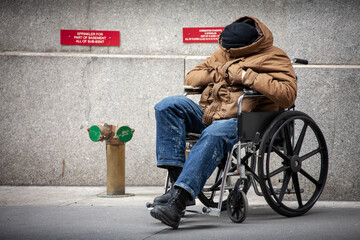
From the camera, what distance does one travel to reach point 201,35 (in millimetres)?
5438

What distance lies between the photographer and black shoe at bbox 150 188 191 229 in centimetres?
291

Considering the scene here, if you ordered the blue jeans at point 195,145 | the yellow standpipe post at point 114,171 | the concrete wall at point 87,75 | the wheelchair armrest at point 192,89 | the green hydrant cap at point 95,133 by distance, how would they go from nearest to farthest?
the blue jeans at point 195,145 → the wheelchair armrest at point 192,89 → the green hydrant cap at point 95,133 → the yellow standpipe post at point 114,171 → the concrete wall at point 87,75

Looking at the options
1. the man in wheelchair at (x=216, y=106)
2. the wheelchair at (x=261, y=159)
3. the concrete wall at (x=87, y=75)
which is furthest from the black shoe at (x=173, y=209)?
the concrete wall at (x=87, y=75)

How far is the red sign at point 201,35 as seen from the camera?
17.8 ft

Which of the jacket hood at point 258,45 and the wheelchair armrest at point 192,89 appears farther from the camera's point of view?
the wheelchair armrest at point 192,89

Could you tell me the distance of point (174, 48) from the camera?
5473mm

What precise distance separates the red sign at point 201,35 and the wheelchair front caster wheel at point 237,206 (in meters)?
2.63

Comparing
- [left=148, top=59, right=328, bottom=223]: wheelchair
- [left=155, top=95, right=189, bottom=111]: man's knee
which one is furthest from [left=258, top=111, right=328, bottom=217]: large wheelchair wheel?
[left=155, top=95, right=189, bottom=111]: man's knee

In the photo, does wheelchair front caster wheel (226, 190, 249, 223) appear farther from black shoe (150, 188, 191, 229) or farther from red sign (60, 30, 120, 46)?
red sign (60, 30, 120, 46)

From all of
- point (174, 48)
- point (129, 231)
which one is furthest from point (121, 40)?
point (129, 231)

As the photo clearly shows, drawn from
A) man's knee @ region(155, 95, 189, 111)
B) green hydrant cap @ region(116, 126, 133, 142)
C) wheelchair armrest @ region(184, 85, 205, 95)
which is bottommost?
green hydrant cap @ region(116, 126, 133, 142)

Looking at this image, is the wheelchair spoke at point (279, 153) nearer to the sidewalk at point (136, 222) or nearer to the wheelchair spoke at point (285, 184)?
Result: the wheelchair spoke at point (285, 184)

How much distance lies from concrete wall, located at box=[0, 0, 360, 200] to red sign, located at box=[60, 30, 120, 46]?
0.20 feet

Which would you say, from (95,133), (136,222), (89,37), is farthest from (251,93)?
(89,37)
